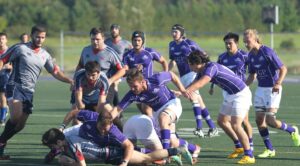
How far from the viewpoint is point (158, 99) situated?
11297mm

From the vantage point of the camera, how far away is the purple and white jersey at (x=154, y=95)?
36.2 ft

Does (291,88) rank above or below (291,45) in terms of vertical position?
below

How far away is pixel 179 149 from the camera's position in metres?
10.9

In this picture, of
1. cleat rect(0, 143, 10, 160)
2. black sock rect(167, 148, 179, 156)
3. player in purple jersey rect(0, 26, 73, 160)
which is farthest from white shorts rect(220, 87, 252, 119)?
cleat rect(0, 143, 10, 160)

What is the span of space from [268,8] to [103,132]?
24835 mm

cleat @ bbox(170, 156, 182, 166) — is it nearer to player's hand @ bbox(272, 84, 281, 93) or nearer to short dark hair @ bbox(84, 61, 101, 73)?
short dark hair @ bbox(84, 61, 101, 73)

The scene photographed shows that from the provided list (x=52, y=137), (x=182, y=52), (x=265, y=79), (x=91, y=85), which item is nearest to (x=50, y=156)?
(x=91, y=85)

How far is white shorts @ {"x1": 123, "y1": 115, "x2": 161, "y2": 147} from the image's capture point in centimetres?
1120

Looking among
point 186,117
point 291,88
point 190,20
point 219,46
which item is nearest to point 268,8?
point 291,88

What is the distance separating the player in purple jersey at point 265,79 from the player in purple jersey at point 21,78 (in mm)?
2690

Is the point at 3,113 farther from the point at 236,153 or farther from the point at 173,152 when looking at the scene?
the point at 173,152

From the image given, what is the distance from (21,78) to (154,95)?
206 centimetres

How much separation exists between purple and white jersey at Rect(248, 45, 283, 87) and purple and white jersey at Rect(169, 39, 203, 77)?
362 cm

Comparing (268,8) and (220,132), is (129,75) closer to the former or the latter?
(220,132)
